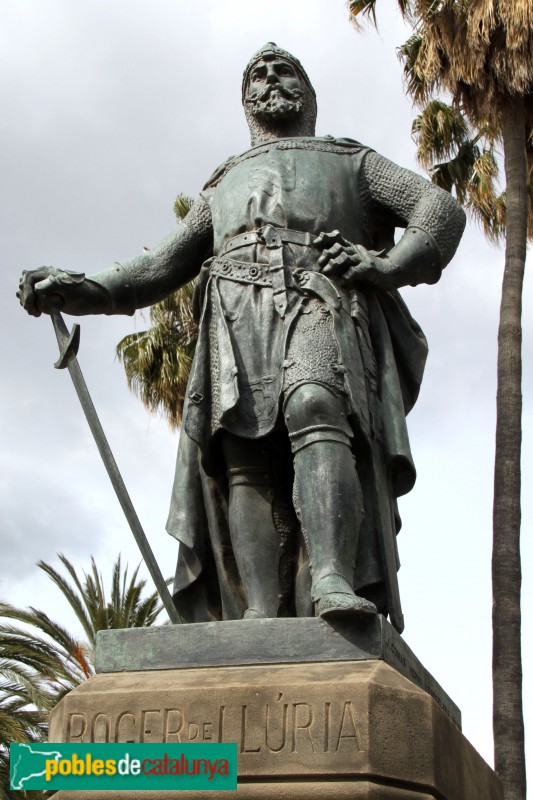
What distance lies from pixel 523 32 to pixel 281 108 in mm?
10810

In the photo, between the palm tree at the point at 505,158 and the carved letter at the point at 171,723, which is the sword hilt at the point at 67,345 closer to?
the carved letter at the point at 171,723

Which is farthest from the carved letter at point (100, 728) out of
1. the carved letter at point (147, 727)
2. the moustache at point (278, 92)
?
the moustache at point (278, 92)

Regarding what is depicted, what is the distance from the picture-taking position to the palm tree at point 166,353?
19.1 m

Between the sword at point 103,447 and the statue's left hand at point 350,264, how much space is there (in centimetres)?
118

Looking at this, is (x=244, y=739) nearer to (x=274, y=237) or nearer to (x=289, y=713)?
(x=289, y=713)

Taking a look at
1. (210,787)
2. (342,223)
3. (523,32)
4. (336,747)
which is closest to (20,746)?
(210,787)

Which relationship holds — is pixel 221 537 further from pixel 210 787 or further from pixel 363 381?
pixel 210 787

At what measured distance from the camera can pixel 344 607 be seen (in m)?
4.65

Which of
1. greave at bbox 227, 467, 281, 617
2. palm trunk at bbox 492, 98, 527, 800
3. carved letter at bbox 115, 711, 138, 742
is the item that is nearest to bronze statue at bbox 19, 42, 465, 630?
greave at bbox 227, 467, 281, 617

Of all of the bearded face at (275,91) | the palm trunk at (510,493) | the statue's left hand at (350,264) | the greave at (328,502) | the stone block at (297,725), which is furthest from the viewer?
the palm trunk at (510,493)

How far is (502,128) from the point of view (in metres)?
16.9

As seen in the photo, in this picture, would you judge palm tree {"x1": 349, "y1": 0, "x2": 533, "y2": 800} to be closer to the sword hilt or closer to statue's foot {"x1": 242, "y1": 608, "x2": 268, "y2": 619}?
statue's foot {"x1": 242, "y1": 608, "x2": 268, "y2": 619}

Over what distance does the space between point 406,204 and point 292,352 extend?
1109 millimetres

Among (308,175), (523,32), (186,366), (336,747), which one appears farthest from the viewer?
(186,366)
